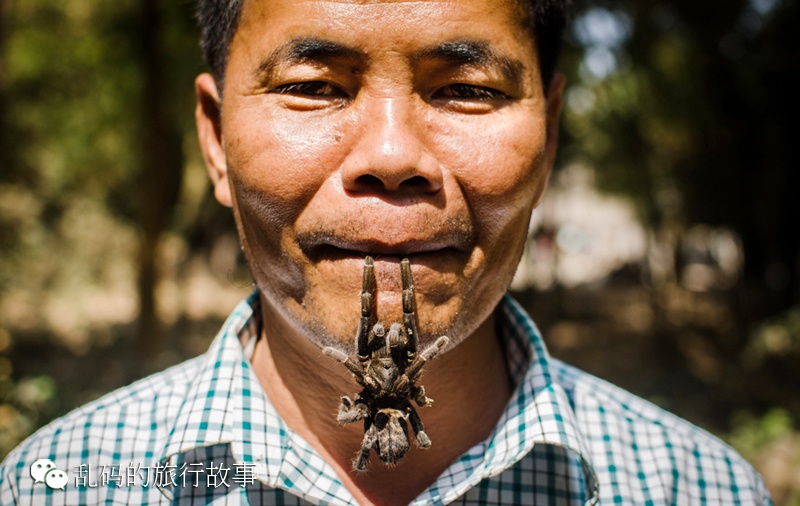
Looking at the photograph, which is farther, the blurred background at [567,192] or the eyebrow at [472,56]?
the blurred background at [567,192]

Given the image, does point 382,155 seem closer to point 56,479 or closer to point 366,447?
point 366,447

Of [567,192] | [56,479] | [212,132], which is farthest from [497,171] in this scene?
[567,192]

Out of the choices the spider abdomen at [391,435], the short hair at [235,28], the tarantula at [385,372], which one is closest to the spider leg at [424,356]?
the tarantula at [385,372]

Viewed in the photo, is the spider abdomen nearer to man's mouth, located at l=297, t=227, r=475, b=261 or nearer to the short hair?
man's mouth, located at l=297, t=227, r=475, b=261

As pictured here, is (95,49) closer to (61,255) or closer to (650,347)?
(61,255)

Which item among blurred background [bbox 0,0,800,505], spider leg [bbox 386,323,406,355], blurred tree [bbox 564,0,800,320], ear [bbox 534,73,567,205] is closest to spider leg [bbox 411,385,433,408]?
spider leg [bbox 386,323,406,355]

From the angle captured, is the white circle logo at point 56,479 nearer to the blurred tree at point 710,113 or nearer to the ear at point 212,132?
the ear at point 212,132
